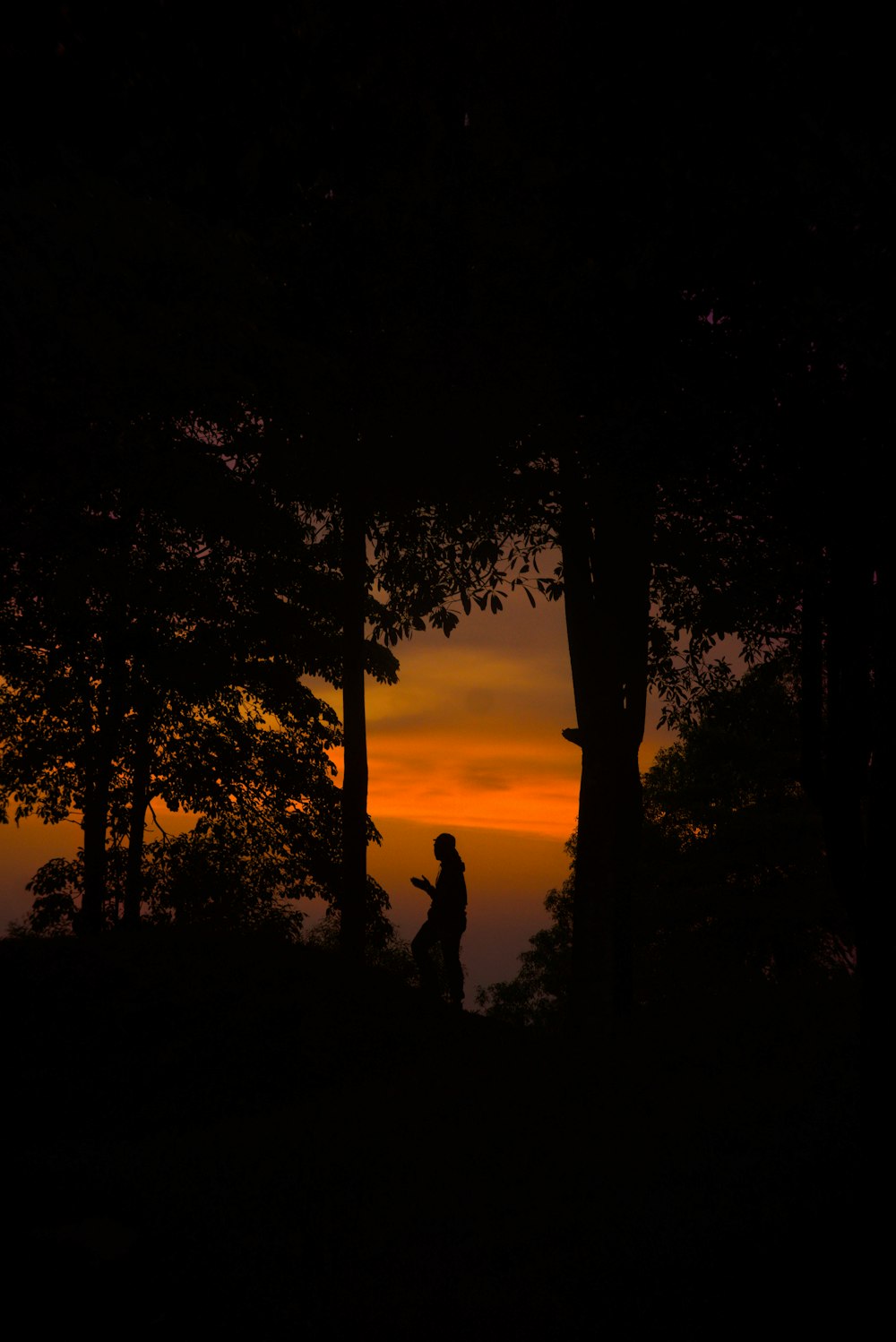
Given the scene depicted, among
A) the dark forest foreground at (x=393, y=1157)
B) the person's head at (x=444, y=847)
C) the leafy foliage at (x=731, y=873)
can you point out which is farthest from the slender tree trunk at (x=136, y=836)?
the leafy foliage at (x=731, y=873)

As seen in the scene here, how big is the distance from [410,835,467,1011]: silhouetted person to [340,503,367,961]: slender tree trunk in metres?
2.36

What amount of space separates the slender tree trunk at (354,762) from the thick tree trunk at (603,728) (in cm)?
460

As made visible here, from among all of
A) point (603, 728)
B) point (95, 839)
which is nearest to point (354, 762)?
point (603, 728)

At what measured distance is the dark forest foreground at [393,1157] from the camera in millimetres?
5777

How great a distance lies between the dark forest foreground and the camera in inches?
227

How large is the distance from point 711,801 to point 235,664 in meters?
23.3

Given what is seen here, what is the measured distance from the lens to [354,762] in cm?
1759

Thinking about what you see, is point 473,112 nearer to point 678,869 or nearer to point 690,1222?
point 690,1222

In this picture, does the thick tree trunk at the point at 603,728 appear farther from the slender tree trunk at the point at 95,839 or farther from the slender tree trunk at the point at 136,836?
the slender tree trunk at the point at 136,836

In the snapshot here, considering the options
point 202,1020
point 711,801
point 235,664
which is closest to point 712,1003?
point 202,1020

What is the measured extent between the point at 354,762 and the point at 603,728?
17.5 ft

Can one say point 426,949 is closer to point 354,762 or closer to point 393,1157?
point 354,762

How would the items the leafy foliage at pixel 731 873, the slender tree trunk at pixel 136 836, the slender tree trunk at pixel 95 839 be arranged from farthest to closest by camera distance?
the leafy foliage at pixel 731 873 → the slender tree trunk at pixel 136 836 → the slender tree trunk at pixel 95 839

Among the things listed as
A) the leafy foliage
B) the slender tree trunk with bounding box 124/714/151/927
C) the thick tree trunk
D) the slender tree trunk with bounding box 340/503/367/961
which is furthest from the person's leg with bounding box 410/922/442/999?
the leafy foliage
